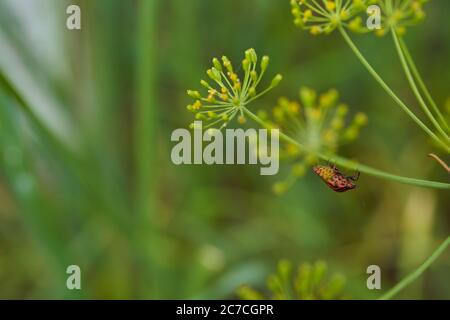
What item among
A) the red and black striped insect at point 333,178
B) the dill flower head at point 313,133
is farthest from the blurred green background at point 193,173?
the dill flower head at point 313,133

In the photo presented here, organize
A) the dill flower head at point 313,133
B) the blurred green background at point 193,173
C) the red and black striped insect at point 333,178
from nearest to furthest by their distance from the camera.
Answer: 1. the dill flower head at point 313,133
2. the red and black striped insect at point 333,178
3. the blurred green background at point 193,173

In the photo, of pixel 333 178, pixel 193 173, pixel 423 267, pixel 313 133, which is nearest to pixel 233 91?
pixel 313 133

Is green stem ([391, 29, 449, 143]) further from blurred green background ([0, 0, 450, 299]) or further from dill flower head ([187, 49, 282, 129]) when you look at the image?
blurred green background ([0, 0, 450, 299])

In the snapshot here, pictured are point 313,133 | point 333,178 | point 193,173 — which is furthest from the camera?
point 193,173

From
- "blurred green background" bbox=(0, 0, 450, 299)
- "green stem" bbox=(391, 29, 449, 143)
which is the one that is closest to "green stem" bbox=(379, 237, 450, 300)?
"green stem" bbox=(391, 29, 449, 143)

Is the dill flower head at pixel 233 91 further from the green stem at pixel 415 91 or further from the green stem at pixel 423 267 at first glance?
the green stem at pixel 423 267

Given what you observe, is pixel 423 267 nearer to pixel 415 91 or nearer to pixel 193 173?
pixel 415 91

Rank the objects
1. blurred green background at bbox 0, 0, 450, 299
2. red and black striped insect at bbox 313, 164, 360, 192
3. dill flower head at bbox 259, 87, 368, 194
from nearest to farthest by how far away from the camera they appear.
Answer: dill flower head at bbox 259, 87, 368, 194
red and black striped insect at bbox 313, 164, 360, 192
blurred green background at bbox 0, 0, 450, 299

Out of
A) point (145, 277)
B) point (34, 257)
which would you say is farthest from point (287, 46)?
point (34, 257)

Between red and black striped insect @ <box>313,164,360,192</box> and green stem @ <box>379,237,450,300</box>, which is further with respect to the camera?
Answer: red and black striped insect @ <box>313,164,360,192</box>
